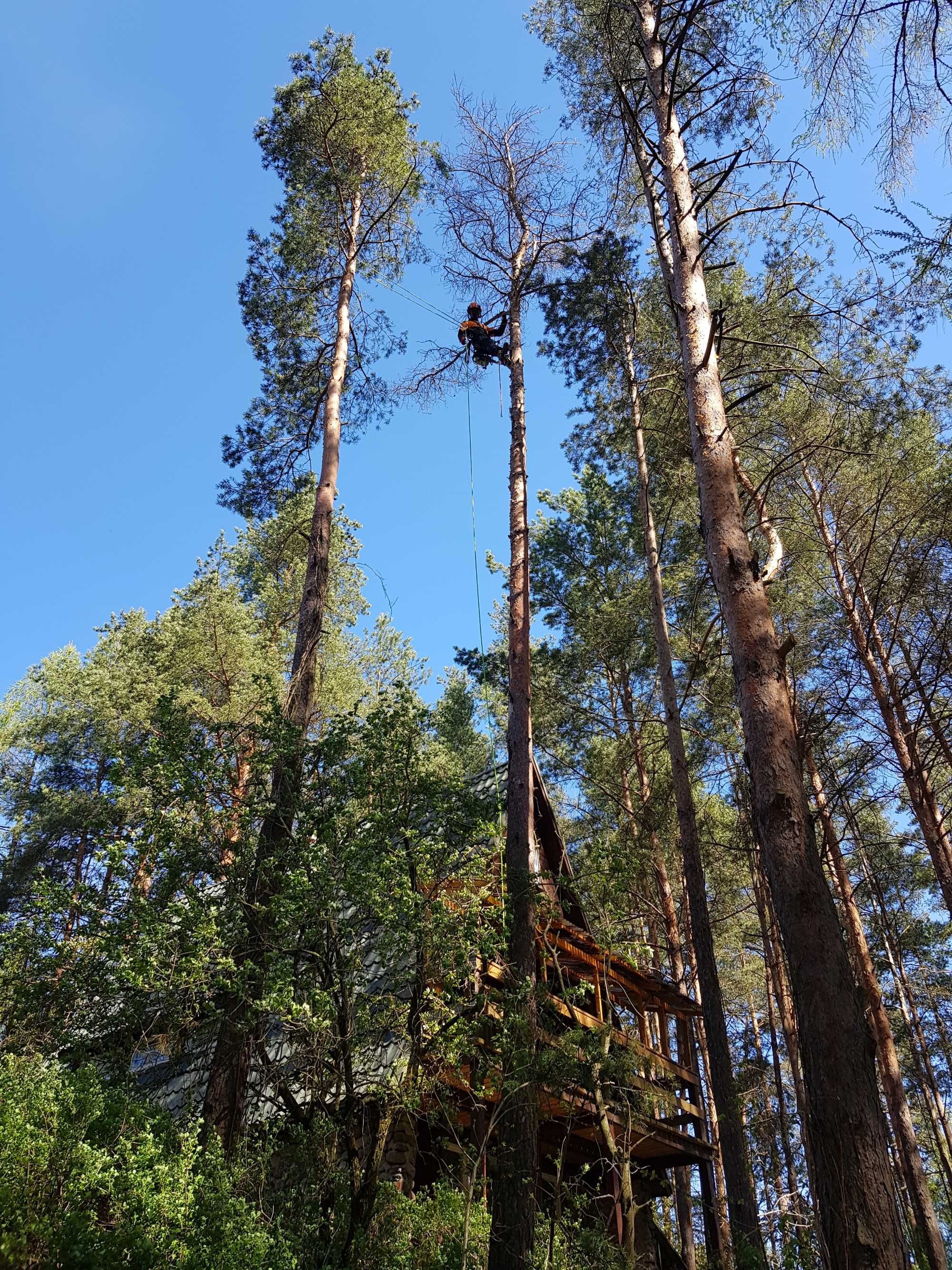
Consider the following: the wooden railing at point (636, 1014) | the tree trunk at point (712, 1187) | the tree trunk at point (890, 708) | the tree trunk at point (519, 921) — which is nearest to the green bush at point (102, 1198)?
the tree trunk at point (519, 921)

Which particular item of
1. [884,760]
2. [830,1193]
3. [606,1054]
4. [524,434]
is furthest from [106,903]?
[884,760]

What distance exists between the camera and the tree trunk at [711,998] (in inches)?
297

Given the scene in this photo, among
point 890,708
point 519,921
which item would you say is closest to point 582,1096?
point 519,921

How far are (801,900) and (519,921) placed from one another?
12.2 feet

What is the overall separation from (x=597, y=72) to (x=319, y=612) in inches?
311

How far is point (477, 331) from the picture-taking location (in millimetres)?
11562

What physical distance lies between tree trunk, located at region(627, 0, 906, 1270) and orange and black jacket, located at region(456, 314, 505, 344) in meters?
5.22

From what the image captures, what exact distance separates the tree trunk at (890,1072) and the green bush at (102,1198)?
837 cm

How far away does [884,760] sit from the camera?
37.5 ft

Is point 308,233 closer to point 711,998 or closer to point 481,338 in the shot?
point 481,338

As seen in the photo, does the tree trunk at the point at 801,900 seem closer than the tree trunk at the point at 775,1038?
Yes

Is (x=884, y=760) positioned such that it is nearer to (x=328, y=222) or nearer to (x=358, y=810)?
(x=358, y=810)

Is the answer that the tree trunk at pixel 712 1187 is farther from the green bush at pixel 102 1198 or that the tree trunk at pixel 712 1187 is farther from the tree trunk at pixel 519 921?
the green bush at pixel 102 1198

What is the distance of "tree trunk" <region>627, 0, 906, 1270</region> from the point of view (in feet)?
11.1
